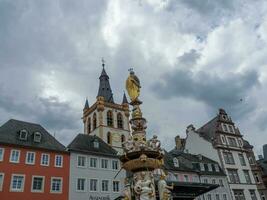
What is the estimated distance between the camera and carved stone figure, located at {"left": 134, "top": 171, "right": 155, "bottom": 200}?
8.09m

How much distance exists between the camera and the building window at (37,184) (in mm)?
29453

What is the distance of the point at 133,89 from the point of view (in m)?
11.0

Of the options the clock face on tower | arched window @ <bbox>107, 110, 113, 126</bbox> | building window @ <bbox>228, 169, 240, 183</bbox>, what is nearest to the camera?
building window @ <bbox>228, 169, 240, 183</bbox>

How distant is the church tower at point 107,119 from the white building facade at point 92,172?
1381 centimetres

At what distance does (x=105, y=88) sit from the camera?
2574 inches

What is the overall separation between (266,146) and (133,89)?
5543cm

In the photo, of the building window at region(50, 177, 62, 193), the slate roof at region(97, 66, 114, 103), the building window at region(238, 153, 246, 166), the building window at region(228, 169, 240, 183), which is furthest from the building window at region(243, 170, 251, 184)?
the building window at region(50, 177, 62, 193)

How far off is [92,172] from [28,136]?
363 inches

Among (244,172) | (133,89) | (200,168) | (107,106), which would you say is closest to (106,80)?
(107,106)

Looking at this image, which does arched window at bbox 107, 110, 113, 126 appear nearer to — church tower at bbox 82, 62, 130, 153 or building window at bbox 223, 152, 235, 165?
church tower at bbox 82, 62, 130, 153

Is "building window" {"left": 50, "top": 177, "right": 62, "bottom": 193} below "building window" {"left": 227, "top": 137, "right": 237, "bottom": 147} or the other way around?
below

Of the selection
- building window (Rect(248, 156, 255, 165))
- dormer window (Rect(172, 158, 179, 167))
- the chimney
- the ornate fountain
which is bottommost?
the ornate fountain

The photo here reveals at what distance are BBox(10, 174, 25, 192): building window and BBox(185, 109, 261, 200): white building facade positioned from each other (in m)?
32.1

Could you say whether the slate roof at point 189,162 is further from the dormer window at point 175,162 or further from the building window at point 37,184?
the building window at point 37,184
